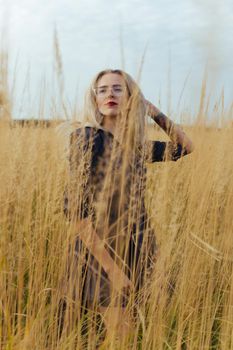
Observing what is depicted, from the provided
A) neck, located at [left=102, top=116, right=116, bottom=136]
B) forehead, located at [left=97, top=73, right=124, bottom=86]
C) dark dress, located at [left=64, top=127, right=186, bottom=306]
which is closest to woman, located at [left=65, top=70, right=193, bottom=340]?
dark dress, located at [left=64, top=127, right=186, bottom=306]

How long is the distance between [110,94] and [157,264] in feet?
2.01

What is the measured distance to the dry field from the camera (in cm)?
137

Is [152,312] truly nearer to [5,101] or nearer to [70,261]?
[70,261]

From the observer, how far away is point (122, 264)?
1.37 m

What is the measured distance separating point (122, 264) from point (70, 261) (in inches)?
5.8

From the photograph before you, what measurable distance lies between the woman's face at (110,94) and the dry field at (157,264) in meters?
0.24

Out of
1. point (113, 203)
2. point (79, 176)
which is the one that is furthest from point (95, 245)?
point (79, 176)

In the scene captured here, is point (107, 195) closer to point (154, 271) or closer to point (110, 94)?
point (154, 271)

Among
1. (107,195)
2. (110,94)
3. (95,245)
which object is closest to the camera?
(107,195)

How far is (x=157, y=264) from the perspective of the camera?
1.42 metres

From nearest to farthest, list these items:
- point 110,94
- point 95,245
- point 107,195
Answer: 1. point 107,195
2. point 95,245
3. point 110,94

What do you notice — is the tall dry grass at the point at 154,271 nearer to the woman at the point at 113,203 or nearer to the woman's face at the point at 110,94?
the woman at the point at 113,203

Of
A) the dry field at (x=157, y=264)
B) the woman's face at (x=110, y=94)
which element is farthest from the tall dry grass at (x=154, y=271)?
the woman's face at (x=110, y=94)

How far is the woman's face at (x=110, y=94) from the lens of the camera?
167cm
